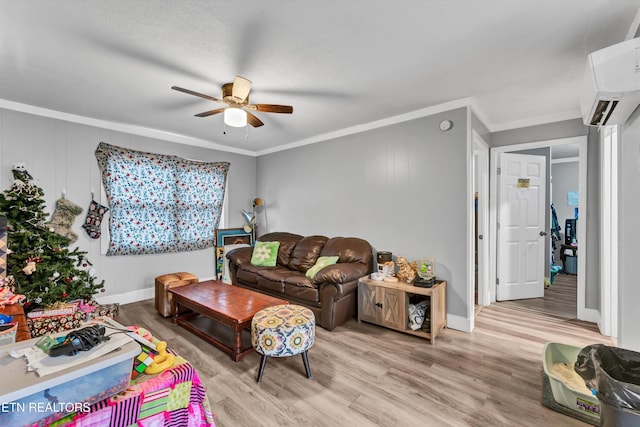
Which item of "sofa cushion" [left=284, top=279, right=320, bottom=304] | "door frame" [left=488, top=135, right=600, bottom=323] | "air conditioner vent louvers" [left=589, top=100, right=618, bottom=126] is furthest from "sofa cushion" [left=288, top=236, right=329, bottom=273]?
"air conditioner vent louvers" [left=589, top=100, right=618, bottom=126]

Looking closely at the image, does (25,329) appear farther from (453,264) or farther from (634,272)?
(634,272)

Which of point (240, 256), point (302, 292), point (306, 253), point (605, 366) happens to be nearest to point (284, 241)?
point (306, 253)

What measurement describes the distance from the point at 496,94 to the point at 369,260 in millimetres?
2275

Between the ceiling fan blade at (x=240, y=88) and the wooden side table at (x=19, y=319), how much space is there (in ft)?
7.51

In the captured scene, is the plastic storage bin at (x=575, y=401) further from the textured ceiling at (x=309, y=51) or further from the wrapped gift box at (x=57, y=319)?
→ the wrapped gift box at (x=57, y=319)

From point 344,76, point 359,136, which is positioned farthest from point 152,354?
point 359,136

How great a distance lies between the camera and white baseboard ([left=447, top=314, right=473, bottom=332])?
9.80ft

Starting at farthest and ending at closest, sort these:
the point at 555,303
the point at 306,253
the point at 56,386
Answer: the point at 306,253
the point at 555,303
the point at 56,386

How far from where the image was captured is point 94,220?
142 inches

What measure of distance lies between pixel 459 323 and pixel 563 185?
5.60m

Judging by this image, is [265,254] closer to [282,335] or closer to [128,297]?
[128,297]

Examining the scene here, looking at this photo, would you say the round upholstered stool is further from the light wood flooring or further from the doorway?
the doorway

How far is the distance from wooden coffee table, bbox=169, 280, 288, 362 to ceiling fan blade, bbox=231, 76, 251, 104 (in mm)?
1891

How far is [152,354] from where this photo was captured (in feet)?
3.84
